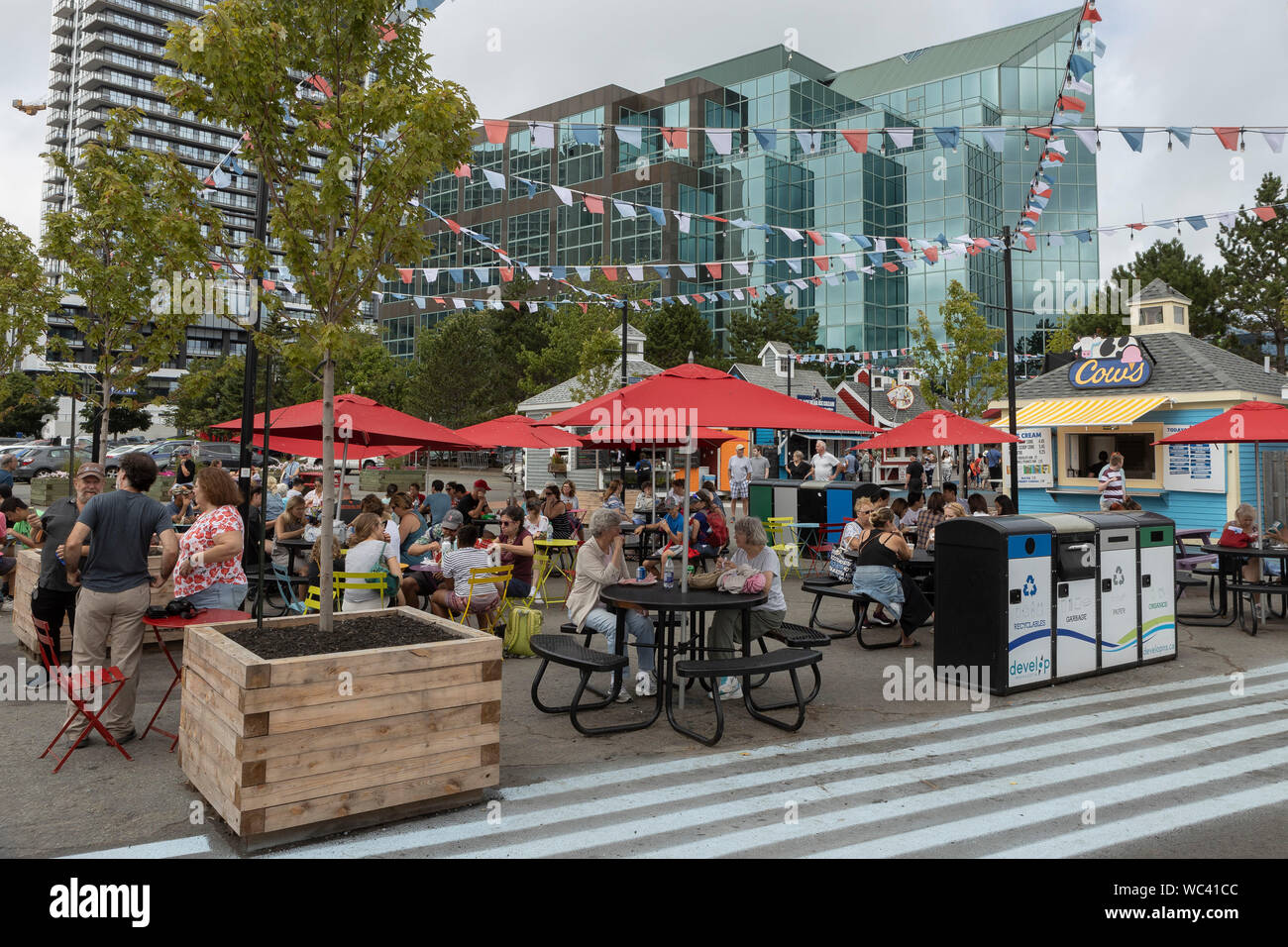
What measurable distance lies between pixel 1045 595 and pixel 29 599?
8718 millimetres

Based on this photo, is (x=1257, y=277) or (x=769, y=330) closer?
(x=1257, y=277)

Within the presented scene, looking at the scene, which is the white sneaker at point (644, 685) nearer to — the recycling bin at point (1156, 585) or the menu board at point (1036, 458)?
the recycling bin at point (1156, 585)

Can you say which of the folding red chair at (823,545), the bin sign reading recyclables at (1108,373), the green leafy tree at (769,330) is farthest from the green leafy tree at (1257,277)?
the folding red chair at (823,545)

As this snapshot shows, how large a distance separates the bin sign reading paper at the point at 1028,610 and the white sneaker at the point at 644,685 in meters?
2.78

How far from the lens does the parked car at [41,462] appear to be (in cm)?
3319

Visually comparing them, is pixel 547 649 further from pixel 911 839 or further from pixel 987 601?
pixel 987 601

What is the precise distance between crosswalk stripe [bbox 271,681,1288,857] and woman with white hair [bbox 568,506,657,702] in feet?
5.32

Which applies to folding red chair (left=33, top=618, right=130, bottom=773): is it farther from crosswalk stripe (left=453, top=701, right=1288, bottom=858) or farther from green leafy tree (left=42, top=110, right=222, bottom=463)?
green leafy tree (left=42, top=110, right=222, bottom=463)

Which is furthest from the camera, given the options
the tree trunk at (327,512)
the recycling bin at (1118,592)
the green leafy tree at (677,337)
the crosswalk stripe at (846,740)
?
the green leafy tree at (677,337)

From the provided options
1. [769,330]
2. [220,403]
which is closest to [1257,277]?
[769,330]

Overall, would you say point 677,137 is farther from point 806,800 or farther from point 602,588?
point 806,800

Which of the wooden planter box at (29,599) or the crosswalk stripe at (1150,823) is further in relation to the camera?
the wooden planter box at (29,599)

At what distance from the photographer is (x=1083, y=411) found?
18828mm
